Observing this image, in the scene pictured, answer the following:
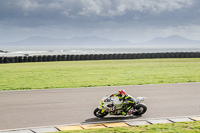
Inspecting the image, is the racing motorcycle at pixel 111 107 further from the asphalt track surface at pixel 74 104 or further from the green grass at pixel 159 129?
the green grass at pixel 159 129

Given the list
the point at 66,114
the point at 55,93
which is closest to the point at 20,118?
the point at 66,114

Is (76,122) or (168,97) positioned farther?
(168,97)

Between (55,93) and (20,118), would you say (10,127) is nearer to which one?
(20,118)

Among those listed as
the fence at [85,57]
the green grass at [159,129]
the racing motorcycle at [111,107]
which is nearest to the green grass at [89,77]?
the racing motorcycle at [111,107]

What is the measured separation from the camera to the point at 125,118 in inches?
375

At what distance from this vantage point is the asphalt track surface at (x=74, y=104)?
938cm

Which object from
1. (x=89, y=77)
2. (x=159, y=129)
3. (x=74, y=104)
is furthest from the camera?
(x=89, y=77)

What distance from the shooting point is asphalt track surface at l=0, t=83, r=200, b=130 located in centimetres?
938

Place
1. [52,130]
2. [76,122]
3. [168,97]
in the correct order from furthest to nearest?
[168,97] → [76,122] → [52,130]

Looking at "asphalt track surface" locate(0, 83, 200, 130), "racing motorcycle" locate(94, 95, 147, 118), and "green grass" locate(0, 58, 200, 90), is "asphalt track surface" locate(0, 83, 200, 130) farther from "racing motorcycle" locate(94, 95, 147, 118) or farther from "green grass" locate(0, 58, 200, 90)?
"green grass" locate(0, 58, 200, 90)

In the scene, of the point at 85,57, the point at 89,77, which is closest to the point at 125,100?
the point at 89,77

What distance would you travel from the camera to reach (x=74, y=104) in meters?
11.7

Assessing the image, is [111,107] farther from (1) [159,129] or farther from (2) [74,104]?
(2) [74,104]

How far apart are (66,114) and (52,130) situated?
6.39 feet
